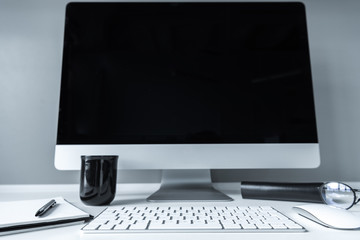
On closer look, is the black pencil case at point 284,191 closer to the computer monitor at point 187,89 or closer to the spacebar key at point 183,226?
the computer monitor at point 187,89

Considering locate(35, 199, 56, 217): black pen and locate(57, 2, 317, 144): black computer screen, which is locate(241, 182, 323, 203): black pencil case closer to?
locate(57, 2, 317, 144): black computer screen

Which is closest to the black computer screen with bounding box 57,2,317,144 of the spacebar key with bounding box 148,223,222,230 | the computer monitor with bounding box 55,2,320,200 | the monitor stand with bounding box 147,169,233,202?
the computer monitor with bounding box 55,2,320,200

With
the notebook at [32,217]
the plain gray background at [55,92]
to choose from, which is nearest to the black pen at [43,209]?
the notebook at [32,217]

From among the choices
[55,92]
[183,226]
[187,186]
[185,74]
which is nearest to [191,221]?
[183,226]

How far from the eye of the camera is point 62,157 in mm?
669

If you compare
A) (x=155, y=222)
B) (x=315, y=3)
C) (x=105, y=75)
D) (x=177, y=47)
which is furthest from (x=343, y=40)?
(x=155, y=222)

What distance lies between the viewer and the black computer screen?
2.32 feet

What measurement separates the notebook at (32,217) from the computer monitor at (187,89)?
0.64ft

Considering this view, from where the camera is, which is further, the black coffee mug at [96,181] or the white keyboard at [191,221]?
the black coffee mug at [96,181]

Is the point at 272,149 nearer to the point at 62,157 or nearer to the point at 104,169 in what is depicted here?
the point at 104,169

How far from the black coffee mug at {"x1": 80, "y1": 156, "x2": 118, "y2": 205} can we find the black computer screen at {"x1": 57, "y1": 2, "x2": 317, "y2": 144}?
0.47 ft

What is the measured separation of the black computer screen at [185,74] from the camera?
0.71 metres

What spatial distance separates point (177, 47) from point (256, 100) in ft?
0.97

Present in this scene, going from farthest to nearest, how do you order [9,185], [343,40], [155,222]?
[343,40], [9,185], [155,222]
